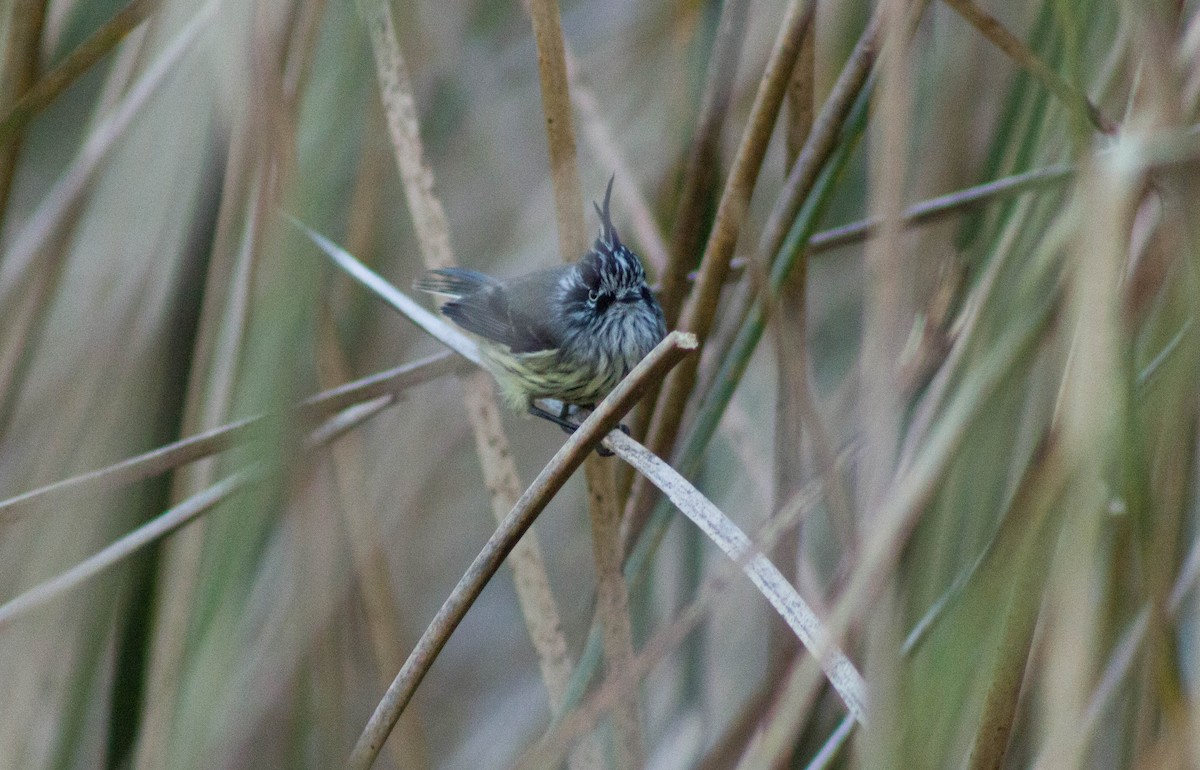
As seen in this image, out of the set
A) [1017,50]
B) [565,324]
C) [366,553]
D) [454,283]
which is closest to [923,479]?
[1017,50]

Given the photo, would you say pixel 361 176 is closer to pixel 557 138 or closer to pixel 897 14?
pixel 557 138

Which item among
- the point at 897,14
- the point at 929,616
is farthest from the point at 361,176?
the point at 929,616

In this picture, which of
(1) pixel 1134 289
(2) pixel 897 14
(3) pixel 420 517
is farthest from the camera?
(3) pixel 420 517

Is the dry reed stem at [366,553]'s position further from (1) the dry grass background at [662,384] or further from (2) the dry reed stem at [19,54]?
(2) the dry reed stem at [19,54]

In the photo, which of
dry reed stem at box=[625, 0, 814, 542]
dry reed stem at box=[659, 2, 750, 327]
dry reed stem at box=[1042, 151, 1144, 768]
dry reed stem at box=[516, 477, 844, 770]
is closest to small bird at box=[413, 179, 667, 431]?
dry reed stem at box=[659, 2, 750, 327]

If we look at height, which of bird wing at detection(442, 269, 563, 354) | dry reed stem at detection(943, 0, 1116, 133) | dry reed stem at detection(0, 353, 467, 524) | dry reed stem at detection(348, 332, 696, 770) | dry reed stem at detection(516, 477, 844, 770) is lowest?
dry reed stem at detection(516, 477, 844, 770)

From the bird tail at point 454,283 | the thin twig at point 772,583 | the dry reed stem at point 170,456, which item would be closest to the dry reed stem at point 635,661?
the thin twig at point 772,583

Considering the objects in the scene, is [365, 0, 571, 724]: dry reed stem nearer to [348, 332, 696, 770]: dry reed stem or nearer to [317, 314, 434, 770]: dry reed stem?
[317, 314, 434, 770]: dry reed stem
